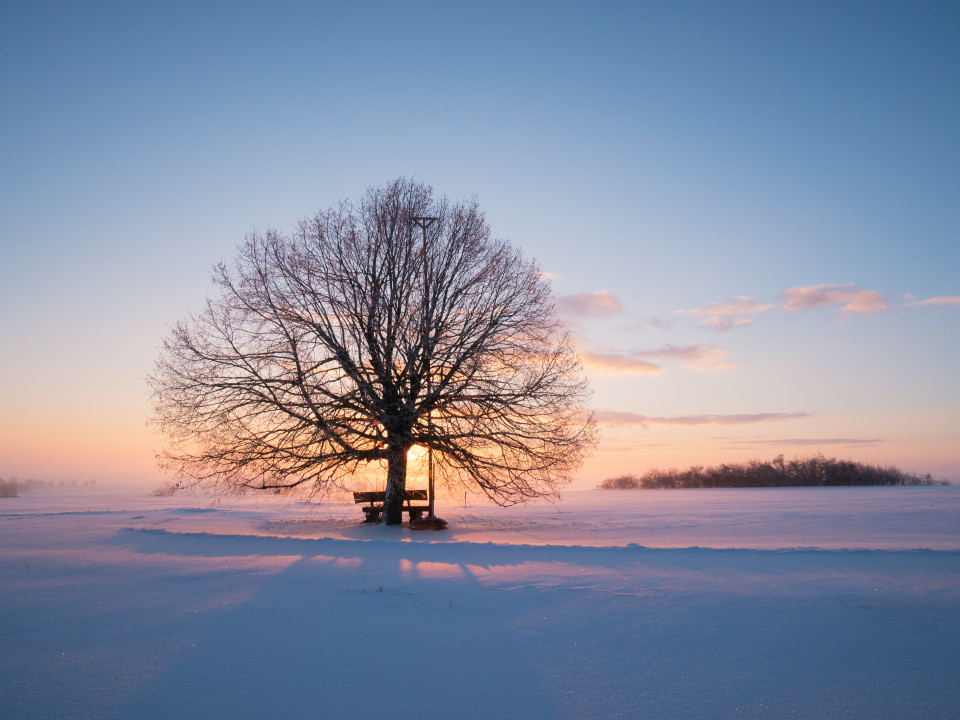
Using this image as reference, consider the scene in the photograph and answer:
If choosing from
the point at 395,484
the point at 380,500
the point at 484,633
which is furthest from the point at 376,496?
the point at 484,633

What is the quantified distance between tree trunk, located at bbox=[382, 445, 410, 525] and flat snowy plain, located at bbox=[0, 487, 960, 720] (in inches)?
244

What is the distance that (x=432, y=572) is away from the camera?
8.43m

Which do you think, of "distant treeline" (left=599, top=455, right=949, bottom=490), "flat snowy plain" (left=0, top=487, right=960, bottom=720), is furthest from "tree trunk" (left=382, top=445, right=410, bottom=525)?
"distant treeline" (left=599, top=455, right=949, bottom=490)

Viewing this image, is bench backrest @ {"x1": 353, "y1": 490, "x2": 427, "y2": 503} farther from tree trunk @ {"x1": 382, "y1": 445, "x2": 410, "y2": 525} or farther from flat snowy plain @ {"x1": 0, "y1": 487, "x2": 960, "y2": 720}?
flat snowy plain @ {"x1": 0, "y1": 487, "x2": 960, "y2": 720}

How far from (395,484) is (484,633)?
39.9ft

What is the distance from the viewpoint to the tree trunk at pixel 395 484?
1686 cm

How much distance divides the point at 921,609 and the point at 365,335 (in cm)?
1385

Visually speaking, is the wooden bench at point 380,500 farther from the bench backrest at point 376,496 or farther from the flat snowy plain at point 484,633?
the flat snowy plain at point 484,633

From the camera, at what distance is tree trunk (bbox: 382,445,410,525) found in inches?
664

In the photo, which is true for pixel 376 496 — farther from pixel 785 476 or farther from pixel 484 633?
pixel 785 476

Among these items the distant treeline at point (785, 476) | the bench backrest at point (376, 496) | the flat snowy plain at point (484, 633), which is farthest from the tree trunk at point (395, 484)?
the distant treeline at point (785, 476)

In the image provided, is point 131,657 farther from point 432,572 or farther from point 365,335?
point 365,335

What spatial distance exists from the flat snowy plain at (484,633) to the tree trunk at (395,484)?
6.21m

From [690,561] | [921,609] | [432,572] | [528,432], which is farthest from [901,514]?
[432,572]
